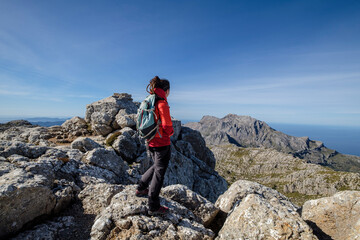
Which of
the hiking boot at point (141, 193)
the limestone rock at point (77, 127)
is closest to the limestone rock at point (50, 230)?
the hiking boot at point (141, 193)

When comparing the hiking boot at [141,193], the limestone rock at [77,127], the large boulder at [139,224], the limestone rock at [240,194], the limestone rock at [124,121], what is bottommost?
the limestone rock at [240,194]

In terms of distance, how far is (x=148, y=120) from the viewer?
8.30m

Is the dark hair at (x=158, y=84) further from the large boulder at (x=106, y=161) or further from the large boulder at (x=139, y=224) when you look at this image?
the large boulder at (x=106, y=161)

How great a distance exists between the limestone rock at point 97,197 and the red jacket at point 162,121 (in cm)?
569

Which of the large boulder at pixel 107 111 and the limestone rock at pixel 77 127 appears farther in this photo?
the limestone rock at pixel 77 127

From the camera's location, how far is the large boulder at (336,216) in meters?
7.50

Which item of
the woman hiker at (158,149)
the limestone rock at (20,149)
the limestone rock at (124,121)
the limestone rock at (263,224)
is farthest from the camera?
the limestone rock at (124,121)

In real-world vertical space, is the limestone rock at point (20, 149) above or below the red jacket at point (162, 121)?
below

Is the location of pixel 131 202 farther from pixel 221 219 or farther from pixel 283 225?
pixel 283 225

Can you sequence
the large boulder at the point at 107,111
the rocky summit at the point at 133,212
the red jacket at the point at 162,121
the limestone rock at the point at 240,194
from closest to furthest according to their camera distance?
the rocky summit at the point at 133,212 < the red jacket at the point at 162,121 < the limestone rock at the point at 240,194 < the large boulder at the point at 107,111

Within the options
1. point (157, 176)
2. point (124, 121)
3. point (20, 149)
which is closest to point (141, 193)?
point (157, 176)

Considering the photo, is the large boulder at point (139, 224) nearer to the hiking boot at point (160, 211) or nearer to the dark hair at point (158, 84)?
the hiking boot at point (160, 211)

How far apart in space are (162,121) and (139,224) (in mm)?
4911

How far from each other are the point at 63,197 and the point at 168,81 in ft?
30.9
